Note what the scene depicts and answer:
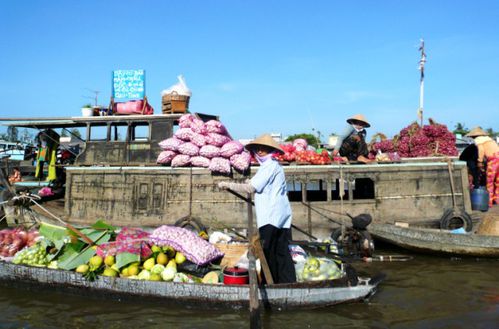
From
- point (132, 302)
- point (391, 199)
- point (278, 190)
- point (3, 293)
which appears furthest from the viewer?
point (391, 199)

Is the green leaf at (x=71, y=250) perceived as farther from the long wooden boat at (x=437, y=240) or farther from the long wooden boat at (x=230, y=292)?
the long wooden boat at (x=437, y=240)

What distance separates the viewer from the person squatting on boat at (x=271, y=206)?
5.46 metres

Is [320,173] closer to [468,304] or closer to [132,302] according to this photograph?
[468,304]

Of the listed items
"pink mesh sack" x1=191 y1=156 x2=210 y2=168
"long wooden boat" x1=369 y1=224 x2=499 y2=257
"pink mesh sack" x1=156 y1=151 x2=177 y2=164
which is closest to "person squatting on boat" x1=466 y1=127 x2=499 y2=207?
"long wooden boat" x1=369 y1=224 x2=499 y2=257

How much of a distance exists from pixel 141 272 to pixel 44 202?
662 centimetres

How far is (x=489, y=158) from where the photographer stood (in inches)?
400

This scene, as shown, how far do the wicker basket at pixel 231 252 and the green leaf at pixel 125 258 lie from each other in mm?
1399

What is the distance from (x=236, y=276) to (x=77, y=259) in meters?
2.62

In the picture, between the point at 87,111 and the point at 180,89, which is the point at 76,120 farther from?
the point at 180,89

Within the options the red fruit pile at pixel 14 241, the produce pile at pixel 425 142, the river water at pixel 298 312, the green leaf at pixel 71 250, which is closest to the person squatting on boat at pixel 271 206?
the river water at pixel 298 312

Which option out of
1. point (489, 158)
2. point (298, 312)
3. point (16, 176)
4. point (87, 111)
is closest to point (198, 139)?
point (87, 111)

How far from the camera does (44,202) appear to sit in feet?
37.3

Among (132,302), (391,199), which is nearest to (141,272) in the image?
(132,302)

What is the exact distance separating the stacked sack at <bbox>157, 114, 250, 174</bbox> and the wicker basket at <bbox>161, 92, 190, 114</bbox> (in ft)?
2.21
